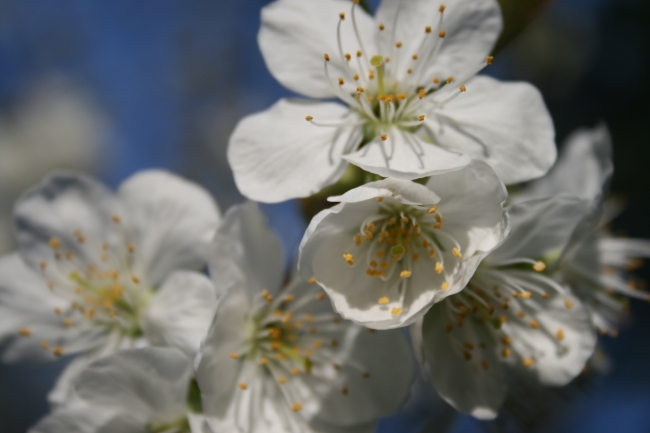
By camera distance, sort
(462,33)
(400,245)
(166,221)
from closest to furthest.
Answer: (400,245), (462,33), (166,221)

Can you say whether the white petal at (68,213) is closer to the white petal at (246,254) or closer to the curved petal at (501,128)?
the white petal at (246,254)

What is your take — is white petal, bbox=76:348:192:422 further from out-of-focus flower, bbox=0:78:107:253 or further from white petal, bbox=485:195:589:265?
out-of-focus flower, bbox=0:78:107:253

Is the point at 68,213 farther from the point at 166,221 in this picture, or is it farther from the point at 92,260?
the point at 166,221

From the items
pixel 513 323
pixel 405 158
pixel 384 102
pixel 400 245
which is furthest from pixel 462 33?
pixel 513 323

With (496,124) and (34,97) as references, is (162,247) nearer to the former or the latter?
(496,124)

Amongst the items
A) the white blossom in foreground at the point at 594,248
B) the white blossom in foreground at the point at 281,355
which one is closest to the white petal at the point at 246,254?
the white blossom in foreground at the point at 281,355
